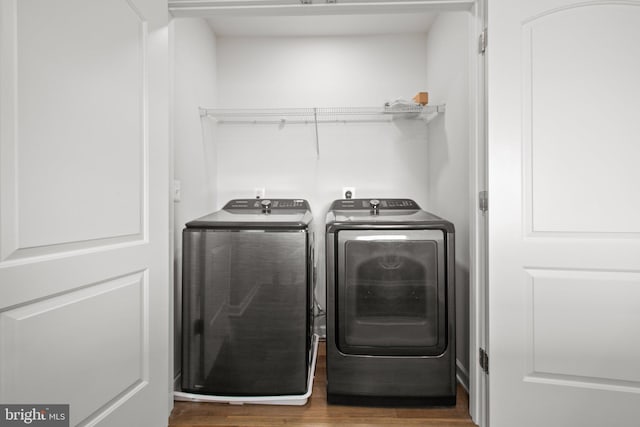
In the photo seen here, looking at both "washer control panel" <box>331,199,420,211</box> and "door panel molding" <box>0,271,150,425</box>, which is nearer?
"door panel molding" <box>0,271,150,425</box>

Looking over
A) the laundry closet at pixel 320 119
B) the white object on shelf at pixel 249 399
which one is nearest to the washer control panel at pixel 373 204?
the laundry closet at pixel 320 119

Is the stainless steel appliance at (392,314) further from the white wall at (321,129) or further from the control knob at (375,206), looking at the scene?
the white wall at (321,129)

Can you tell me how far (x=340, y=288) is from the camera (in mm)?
1638

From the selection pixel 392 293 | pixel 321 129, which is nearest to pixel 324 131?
pixel 321 129

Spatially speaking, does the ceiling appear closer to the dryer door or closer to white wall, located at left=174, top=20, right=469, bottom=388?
white wall, located at left=174, top=20, right=469, bottom=388

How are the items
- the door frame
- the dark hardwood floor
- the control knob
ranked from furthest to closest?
the control knob → the dark hardwood floor → the door frame

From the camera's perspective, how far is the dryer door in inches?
63.7

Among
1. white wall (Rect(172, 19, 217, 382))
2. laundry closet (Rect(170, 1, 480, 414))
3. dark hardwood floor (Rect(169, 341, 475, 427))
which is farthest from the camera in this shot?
laundry closet (Rect(170, 1, 480, 414))

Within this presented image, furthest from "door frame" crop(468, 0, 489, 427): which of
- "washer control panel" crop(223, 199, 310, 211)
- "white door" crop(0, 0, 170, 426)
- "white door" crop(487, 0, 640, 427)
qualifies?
"white door" crop(0, 0, 170, 426)

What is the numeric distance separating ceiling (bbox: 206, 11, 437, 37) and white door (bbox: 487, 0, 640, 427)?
1.16 meters

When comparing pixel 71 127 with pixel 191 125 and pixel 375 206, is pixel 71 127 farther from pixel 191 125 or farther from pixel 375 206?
pixel 375 206

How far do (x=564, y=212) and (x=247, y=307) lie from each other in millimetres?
1495

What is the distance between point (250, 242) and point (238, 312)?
0.36 meters

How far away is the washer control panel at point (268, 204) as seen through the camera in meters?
2.28
